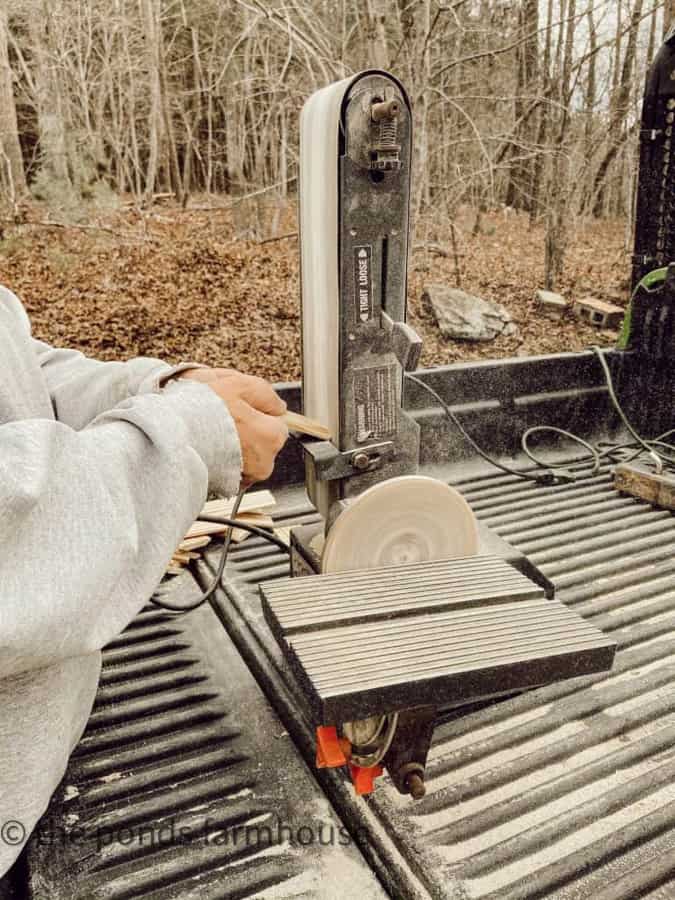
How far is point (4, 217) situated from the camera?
6539 millimetres

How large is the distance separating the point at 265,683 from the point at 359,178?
1061 millimetres

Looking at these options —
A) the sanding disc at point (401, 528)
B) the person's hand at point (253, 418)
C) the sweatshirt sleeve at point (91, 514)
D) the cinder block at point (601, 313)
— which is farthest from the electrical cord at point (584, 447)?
the cinder block at point (601, 313)

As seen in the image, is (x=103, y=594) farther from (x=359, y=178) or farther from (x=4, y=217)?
(x=4, y=217)

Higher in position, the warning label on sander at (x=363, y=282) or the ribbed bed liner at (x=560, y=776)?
the warning label on sander at (x=363, y=282)

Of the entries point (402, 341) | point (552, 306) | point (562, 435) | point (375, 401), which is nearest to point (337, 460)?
point (375, 401)

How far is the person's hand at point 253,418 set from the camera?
1.11 meters

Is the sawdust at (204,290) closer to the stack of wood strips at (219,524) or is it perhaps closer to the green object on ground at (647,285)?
the green object on ground at (647,285)

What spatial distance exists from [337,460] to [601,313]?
481cm

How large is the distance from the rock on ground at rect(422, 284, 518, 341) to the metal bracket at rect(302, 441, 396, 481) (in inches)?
175

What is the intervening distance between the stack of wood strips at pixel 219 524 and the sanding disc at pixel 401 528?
23.8 inches

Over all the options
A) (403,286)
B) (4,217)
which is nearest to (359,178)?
(403,286)

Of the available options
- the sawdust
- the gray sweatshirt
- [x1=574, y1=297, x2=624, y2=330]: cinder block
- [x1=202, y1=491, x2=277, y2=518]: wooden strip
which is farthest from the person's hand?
[x1=574, y1=297, x2=624, y2=330]: cinder block

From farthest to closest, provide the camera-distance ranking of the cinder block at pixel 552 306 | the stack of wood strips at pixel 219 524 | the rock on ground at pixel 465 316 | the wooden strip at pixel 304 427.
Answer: the cinder block at pixel 552 306, the rock on ground at pixel 465 316, the stack of wood strips at pixel 219 524, the wooden strip at pixel 304 427

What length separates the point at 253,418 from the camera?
112cm
